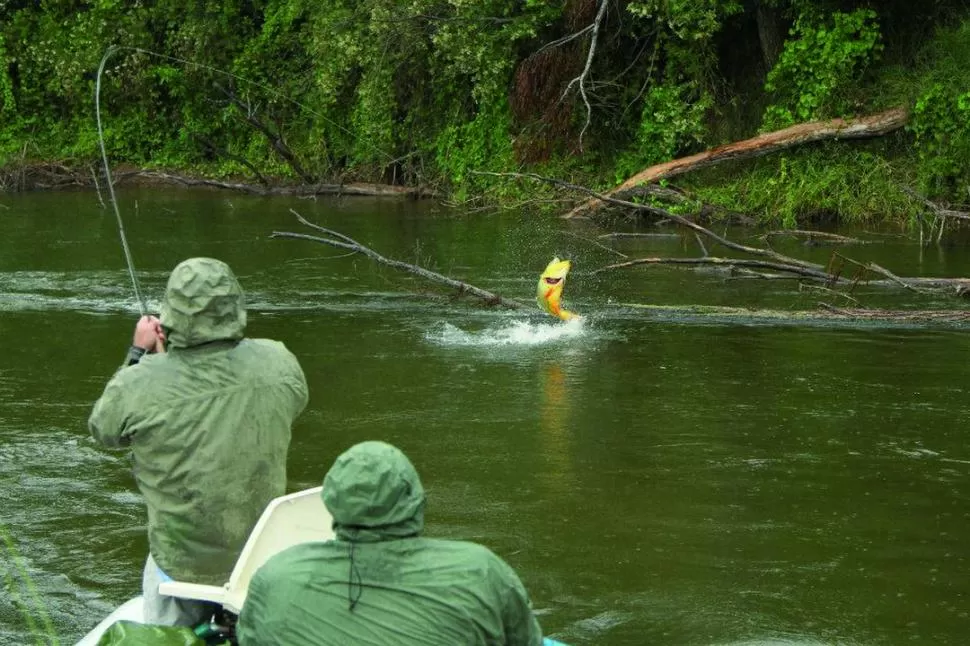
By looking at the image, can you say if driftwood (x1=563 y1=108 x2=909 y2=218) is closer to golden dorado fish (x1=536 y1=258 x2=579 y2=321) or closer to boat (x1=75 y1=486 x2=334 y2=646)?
golden dorado fish (x1=536 y1=258 x2=579 y2=321)

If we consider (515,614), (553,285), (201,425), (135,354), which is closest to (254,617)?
(515,614)

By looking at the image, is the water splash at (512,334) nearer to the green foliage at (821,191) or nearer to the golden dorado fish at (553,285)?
the golden dorado fish at (553,285)

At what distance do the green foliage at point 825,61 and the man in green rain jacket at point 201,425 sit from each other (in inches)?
730

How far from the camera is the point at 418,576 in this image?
3.22m

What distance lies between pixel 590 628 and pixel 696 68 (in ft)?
58.1

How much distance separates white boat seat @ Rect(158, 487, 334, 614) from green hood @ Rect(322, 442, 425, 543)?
33.5 inches

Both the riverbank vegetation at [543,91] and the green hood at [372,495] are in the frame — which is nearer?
the green hood at [372,495]

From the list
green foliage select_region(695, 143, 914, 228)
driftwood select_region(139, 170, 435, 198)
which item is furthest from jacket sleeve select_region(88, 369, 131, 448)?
driftwood select_region(139, 170, 435, 198)

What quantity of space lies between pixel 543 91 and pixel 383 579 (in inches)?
815

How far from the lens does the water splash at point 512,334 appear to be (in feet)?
40.7

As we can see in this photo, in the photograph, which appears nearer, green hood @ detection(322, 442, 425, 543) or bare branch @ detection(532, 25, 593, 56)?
green hood @ detection(322, 442, 425, 543)


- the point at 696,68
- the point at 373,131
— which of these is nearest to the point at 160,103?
the point at 373,131

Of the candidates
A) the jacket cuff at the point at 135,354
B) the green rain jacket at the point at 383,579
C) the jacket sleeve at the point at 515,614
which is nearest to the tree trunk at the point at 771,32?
the jacket cuff at the point at 135,354

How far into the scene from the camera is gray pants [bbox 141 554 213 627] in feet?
14.0
